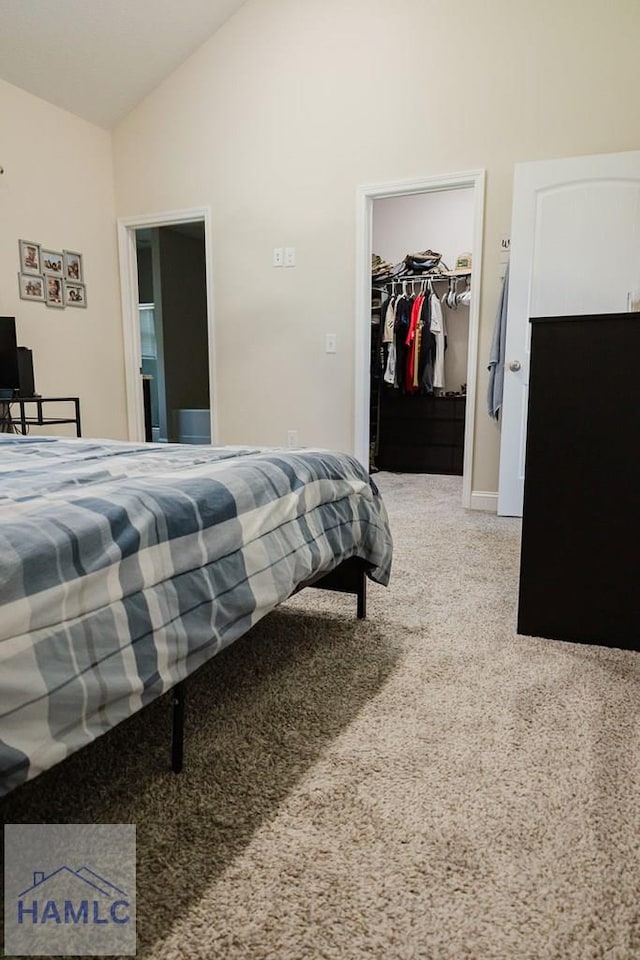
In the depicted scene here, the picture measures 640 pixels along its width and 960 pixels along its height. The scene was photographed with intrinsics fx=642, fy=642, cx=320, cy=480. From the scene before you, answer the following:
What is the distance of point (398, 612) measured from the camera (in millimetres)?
2107

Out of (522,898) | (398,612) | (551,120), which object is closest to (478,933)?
(522,898)

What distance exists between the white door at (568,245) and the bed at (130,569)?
2209mm

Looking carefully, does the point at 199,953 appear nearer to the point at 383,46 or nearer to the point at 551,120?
the point at 551,120

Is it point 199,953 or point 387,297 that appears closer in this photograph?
point 199,953

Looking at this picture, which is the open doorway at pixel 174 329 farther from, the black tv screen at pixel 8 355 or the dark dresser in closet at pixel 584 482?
the dark dresser in closet at pixel 584 482

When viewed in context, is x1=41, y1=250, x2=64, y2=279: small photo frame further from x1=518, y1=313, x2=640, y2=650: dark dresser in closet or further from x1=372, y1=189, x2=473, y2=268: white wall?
x1=518, y1=313, x2=640, y2=650: dark dresser in closet

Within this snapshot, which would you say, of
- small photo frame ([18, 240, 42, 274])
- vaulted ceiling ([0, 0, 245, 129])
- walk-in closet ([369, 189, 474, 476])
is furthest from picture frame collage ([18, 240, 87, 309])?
walk-in closet ([369, 189, 474, 476])

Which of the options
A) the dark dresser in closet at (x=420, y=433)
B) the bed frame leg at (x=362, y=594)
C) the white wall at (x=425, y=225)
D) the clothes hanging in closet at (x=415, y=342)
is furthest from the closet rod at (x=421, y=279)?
the bed frame leg at (x=362, y=594)

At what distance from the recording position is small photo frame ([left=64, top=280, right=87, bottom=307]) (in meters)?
4.34

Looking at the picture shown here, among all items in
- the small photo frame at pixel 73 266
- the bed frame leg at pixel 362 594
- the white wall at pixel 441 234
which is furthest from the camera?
the white wall at pixel 441 234

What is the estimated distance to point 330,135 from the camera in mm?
3945

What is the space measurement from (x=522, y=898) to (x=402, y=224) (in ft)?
19.4

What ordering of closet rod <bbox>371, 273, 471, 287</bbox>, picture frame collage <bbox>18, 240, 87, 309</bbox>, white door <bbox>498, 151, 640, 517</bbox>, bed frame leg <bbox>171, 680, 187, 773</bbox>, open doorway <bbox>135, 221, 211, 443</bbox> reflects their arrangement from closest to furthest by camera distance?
bed frame leg <bbox>171, 680, 187, 773</bbox> → white door <bbox>498, 151, 640, 517</bbox> → picture frame collage <bbox>18, 240, 87, 309</bbox> → closet rod <bbox>371, 273, 471, 287</bbox> → open doorway <bbox>135, 221, 211, 443</bbox>

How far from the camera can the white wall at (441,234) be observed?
570cm
